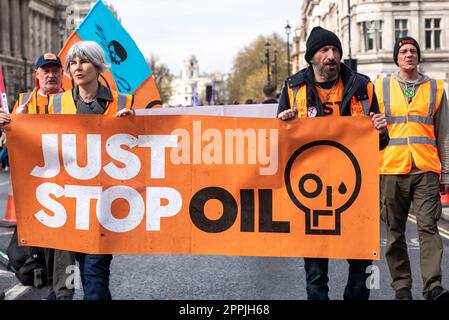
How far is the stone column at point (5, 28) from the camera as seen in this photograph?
85.6m

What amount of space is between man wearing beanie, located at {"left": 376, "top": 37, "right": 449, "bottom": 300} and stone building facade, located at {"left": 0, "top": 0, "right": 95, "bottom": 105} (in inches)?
2734

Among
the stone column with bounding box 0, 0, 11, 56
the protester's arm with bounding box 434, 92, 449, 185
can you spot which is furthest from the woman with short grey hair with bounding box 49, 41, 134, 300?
the stone column with bounding box 0, 0, 11, 56

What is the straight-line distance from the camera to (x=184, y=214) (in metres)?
5.49

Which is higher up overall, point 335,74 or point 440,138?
point 335,74

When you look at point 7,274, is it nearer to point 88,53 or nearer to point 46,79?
point 46,79

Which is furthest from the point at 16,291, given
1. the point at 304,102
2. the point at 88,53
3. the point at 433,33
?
the point at 433,33

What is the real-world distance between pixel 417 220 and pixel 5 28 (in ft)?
277

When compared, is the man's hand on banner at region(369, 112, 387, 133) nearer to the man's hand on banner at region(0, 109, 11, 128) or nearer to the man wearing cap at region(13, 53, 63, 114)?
the man's hand on banner at region(0, 109, 11, 128)

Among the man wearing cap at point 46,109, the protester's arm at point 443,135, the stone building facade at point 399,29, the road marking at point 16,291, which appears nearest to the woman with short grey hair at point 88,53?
the man wearing cap at point 46,109

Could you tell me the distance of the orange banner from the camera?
537cm

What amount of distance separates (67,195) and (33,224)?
1.07 ft
